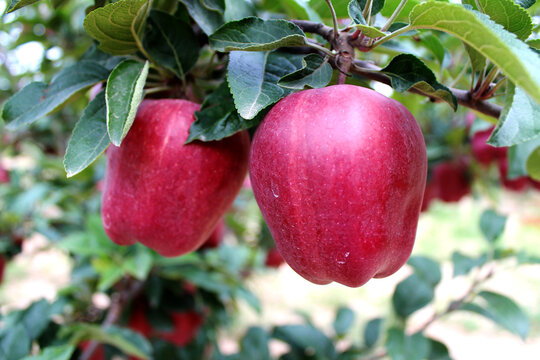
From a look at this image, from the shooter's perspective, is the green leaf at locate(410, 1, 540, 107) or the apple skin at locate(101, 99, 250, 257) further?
the apple skin at locate(101, 99, 250, 257)

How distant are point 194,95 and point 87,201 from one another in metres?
0.85

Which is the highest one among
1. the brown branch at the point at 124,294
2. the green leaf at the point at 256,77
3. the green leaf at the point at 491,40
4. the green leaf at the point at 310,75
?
the green leaf at the point at 491,40

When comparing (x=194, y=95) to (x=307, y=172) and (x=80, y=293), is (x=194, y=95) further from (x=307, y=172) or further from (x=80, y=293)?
(x=80, y=293)

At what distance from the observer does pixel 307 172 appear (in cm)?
36

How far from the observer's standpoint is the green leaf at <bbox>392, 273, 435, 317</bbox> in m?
0.80

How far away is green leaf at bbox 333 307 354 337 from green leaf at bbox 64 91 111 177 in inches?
29.0

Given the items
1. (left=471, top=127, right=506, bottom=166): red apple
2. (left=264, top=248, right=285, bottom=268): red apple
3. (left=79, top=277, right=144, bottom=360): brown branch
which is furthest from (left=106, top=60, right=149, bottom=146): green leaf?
(left=264, top=248, right=285, bottom=268): red apple

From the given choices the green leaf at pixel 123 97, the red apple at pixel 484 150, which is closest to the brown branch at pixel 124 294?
the green leaf at pixel 123 97

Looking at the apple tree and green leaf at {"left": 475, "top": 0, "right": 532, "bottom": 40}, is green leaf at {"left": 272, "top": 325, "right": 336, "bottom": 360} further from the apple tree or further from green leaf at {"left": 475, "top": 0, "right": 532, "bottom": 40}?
green leaf at {"left": 475, "top": 0, "right": 532, "bottom": 40}

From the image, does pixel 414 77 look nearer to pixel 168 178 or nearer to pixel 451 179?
pixel 168 178

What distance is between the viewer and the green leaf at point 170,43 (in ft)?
1.56

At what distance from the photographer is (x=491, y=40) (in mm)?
275

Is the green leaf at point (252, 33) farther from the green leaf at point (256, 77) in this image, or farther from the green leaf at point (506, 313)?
the green leaf at point (506, 313)

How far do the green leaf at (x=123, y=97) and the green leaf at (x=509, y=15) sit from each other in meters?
0.29
